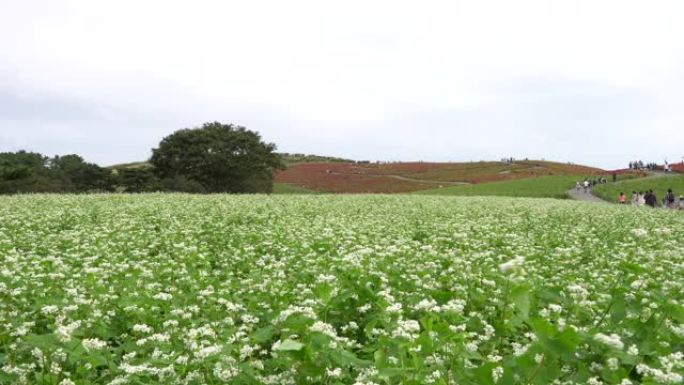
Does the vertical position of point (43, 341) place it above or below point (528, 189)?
above

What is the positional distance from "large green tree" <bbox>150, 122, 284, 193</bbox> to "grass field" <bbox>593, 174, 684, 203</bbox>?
3372 cm

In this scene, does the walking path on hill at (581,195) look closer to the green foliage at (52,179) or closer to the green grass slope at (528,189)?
the green grass slope at (528,189)

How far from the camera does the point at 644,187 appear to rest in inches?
2201

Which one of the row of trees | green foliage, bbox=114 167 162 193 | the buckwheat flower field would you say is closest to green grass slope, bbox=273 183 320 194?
the row of trees

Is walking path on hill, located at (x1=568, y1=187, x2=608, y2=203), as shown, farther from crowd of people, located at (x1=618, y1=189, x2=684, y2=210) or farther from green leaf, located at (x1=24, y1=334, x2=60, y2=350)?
green leaf, located at (x1=24, y1=334, x2=60, y2=350)

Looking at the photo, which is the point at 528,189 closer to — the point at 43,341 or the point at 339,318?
the point at 339,318

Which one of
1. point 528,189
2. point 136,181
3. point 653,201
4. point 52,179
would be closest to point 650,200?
point 653,201

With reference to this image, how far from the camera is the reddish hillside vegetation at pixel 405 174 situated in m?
72.0

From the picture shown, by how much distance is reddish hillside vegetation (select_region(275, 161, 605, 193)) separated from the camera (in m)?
72.0

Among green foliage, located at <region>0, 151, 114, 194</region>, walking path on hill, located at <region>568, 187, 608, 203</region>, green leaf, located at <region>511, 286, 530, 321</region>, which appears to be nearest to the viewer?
green leaf, located at <region>511, 286, 530, 321</region>

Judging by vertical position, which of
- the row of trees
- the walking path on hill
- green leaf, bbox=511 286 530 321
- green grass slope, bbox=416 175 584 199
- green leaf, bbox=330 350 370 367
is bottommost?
the walking path on hill

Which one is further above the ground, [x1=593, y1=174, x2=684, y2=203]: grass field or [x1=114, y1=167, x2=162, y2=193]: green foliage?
[x1=114, y1=167, x2=162, y2=193]: green foliage

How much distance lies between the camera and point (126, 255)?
10.2 m

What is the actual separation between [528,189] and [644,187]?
11.0 m
